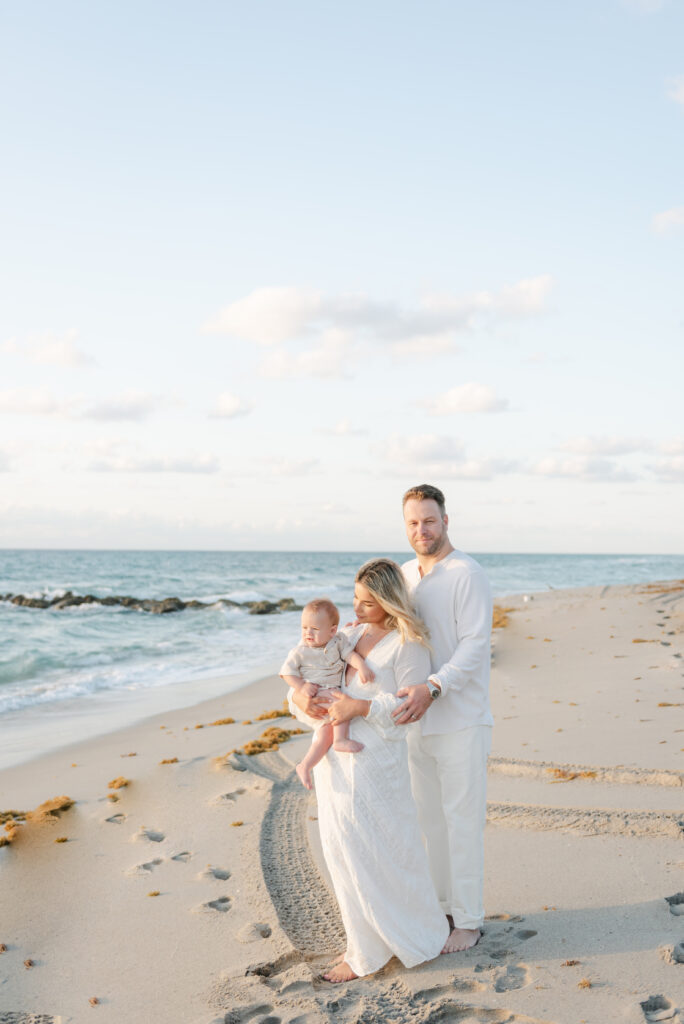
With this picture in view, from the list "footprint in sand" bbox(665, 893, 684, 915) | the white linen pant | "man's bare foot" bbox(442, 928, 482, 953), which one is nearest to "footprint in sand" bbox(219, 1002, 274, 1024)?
"man's bare foot" bbox(442, 928, 482, 953)

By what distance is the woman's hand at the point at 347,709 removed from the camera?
3.56 meters

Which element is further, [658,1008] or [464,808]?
[464,808]

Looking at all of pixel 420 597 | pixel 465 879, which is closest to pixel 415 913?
pixel 465 879

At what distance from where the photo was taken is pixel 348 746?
140 inches

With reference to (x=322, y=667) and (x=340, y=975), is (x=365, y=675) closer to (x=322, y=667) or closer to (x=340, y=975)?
(x=322, y=667)

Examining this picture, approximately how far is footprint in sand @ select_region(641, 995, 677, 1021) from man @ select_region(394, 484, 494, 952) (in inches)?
33.6

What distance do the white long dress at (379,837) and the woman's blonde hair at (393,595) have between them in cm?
8

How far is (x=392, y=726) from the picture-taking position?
11.7 ft

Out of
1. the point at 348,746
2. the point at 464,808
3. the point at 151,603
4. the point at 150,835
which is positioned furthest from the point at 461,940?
the point at 151,603

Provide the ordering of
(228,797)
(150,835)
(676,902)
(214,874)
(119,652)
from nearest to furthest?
(676,902) < (214,874) < (150,835) < (228,797) < (119,652)

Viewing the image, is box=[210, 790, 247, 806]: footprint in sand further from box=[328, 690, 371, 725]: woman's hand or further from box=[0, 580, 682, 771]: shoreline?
box=[328, 690, 371, 725]: woman's hand

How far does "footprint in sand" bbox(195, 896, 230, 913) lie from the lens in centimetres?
447

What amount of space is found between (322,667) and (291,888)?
176cm

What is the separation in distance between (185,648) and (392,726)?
15585 mm
